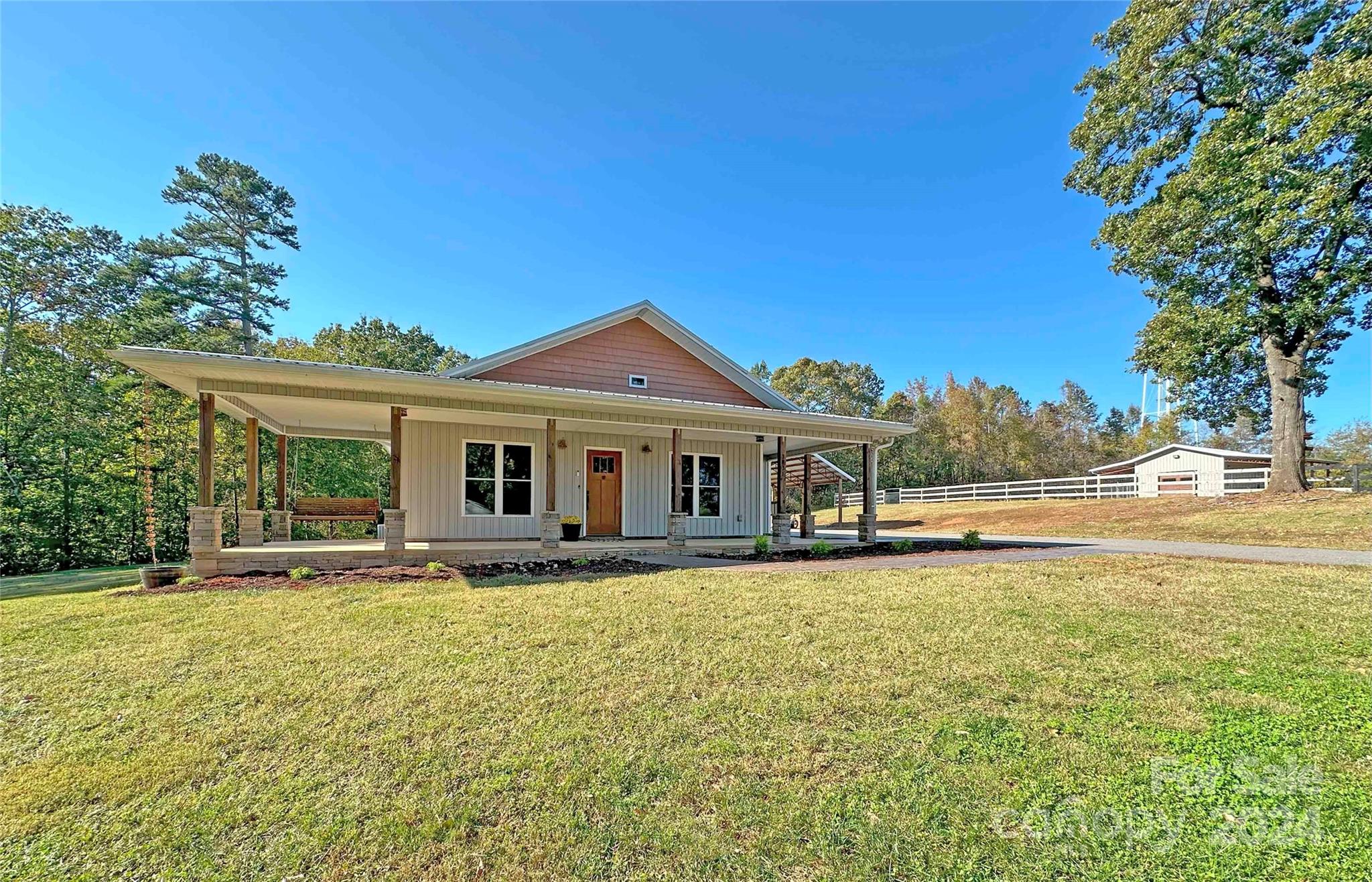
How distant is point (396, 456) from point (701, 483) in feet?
23.0

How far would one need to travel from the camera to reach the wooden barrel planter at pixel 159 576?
6594 mm

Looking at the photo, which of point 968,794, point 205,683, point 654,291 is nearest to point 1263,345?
point 654,291

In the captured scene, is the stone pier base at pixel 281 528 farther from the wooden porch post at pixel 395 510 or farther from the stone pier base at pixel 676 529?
the stone pier base at pixel 676 529

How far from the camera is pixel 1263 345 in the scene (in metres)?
16.8

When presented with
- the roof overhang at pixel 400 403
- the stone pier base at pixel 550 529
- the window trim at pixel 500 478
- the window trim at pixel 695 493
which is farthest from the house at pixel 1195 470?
the window trim at pixel 500 478

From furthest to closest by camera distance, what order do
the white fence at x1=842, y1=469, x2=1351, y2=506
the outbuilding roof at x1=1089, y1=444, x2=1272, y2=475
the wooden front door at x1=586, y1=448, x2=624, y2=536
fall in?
the outbuilding roof at x1=1089, y1=444, x2=1272, y2=475, the white fence at x1=842, y1=469, x2=1351, y2=506, the wooden front door at x1=586, y1=448, x2=624, y2=536

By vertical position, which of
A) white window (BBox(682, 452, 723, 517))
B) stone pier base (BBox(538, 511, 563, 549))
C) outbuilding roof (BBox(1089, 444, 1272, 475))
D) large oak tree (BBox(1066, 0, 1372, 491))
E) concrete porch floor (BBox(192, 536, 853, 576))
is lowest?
concrete porch floor (BBox(192, 536, 853, 576))

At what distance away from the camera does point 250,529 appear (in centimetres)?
841

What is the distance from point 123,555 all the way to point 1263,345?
102ft

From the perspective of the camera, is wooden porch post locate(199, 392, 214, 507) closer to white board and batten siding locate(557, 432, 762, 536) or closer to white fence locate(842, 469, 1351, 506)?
white board and batten siding locate(557, 432, 762, 536)

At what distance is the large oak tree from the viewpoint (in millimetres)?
13016

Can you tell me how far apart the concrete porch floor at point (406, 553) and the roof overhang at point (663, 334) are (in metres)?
3.71

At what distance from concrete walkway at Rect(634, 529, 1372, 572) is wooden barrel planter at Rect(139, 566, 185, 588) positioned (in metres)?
6.07

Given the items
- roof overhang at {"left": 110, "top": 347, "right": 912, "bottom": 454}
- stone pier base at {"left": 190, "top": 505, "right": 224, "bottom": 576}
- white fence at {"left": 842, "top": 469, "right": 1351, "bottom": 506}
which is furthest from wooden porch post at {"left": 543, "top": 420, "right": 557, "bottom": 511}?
white fence at {"left": 842, "top": 469, "right": 1351, "bottom": 506}
